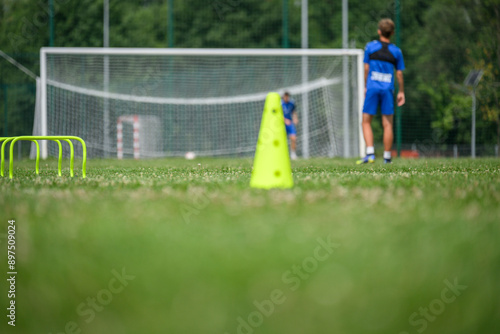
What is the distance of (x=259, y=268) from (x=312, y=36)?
746 inches

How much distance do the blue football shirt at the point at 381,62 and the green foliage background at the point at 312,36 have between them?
9756mm

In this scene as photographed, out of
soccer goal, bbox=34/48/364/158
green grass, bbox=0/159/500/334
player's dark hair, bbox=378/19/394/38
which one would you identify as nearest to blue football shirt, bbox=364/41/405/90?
player's dark hair, bbox=378/19/394/38

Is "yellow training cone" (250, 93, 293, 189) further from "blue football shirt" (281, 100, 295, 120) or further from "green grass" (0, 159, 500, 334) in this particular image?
"blue football shirt" (281, 100, 295, 120)

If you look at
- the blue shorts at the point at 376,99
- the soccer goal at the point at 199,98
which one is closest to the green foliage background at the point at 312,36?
the soccer goal at the point at 199,98

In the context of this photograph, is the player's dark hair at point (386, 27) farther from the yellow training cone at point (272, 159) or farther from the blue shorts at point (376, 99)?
the yellow training cone at point (272, 159)

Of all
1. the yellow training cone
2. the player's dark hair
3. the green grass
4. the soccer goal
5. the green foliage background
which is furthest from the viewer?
the green foliage background

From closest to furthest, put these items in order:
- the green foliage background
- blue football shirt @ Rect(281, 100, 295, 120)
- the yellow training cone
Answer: the yellow training cone, blue football shirt @ Rect(281, 100, 295, 120), the green foliage background

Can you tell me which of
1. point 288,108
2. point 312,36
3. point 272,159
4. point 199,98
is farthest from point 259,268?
point 312,36

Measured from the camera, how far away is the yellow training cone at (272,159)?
391cm

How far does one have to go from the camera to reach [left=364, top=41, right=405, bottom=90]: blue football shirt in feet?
28.8

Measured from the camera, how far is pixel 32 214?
2.63 m

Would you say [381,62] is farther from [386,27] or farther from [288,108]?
[288,108]

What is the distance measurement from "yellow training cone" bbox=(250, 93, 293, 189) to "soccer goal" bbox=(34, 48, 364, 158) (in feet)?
37.6

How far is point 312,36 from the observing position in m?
20.0
